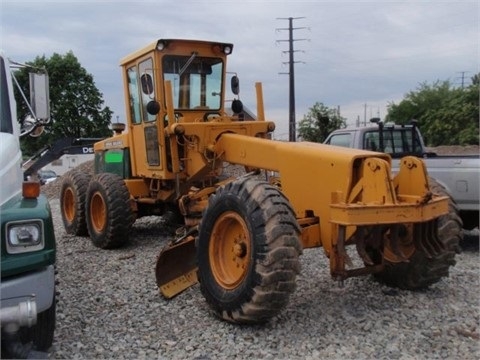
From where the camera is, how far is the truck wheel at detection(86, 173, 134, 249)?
7473mm

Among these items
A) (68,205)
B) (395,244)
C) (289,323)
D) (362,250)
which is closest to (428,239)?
(395,244)

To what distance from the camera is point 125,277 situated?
616 centimetres

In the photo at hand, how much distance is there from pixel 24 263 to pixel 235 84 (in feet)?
15.6

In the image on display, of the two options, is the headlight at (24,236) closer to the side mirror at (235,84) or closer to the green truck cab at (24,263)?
the green truck cab at (24,263)

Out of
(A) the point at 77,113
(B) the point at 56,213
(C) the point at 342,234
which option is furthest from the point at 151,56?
(A) the point at 77,113

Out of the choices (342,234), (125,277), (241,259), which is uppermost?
(342,234)

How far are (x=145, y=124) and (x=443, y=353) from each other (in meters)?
4.99

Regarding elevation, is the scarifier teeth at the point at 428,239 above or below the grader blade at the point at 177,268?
above

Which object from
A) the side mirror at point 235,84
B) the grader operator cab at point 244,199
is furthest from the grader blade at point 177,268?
the side mirror at point 235,84

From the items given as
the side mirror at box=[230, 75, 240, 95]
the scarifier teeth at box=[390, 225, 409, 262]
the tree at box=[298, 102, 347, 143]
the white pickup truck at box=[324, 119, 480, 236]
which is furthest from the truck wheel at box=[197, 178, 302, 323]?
the tree at box=[298, 102, 347, 143]

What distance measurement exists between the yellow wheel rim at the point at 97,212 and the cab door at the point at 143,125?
68cm

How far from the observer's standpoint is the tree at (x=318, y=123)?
28.9 m

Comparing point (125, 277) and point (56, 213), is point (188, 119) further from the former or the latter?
point (56, 213)

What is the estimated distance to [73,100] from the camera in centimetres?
3569
